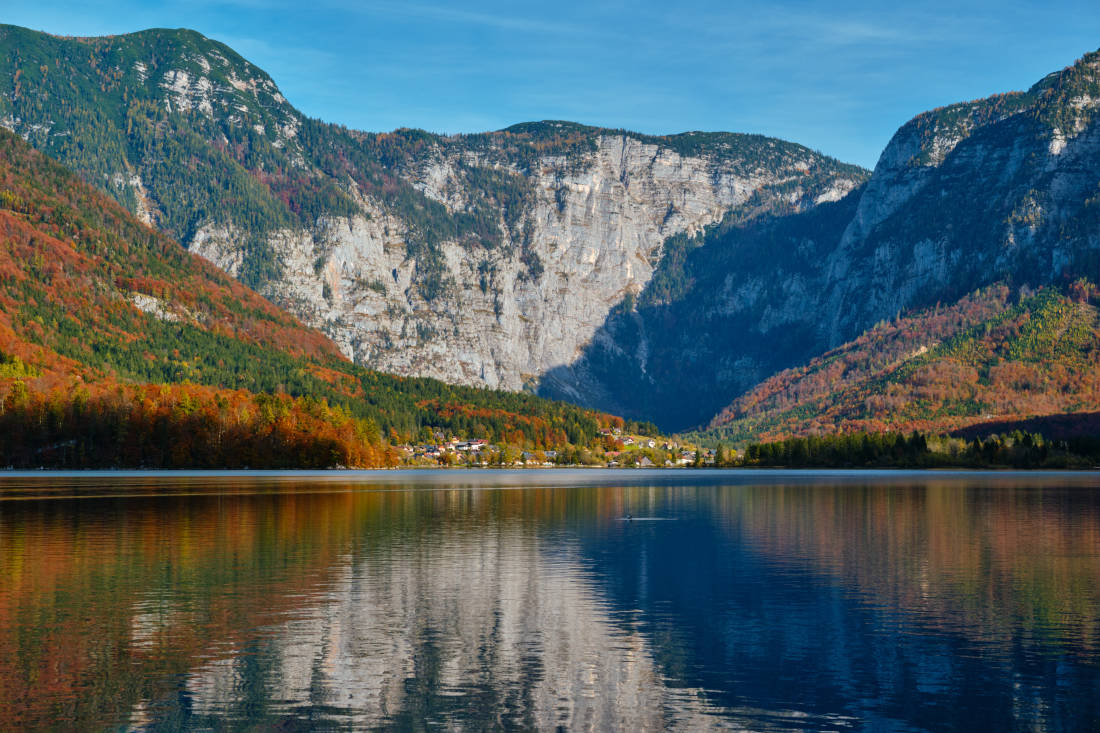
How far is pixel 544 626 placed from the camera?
150 ft

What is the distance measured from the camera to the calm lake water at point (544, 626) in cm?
3278

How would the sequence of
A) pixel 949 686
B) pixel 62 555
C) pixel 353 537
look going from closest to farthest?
pixel 949 686, pixel 62 555, pixel 353 537

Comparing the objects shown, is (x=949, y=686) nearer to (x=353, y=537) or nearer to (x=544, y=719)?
(x=544, y=719)

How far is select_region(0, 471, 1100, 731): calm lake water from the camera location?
32.8 meters

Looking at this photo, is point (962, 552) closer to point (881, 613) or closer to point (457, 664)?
point (881, 613)

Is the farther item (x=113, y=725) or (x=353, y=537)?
(x=353, y=537)

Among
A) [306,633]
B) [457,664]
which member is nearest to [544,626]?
[457,664]

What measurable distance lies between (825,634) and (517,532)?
46.2m

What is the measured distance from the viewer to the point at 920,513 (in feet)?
357

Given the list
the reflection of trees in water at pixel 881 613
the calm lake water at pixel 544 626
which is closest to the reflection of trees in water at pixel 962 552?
the reflection of trees in water at pixel 881 613

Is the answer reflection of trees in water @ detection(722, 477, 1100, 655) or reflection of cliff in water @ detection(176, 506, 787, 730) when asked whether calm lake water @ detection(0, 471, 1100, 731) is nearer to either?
reflection of cliff in water @ detection(176, 506, 787, 730)

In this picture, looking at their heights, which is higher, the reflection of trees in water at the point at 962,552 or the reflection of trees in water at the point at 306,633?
the reflection of trees in water at the point at 306,633

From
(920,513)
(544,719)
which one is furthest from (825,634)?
(920,513)

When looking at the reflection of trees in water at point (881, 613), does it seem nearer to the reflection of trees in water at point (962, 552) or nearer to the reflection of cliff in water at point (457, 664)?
the reflection of trees in water at point (962, 552)
